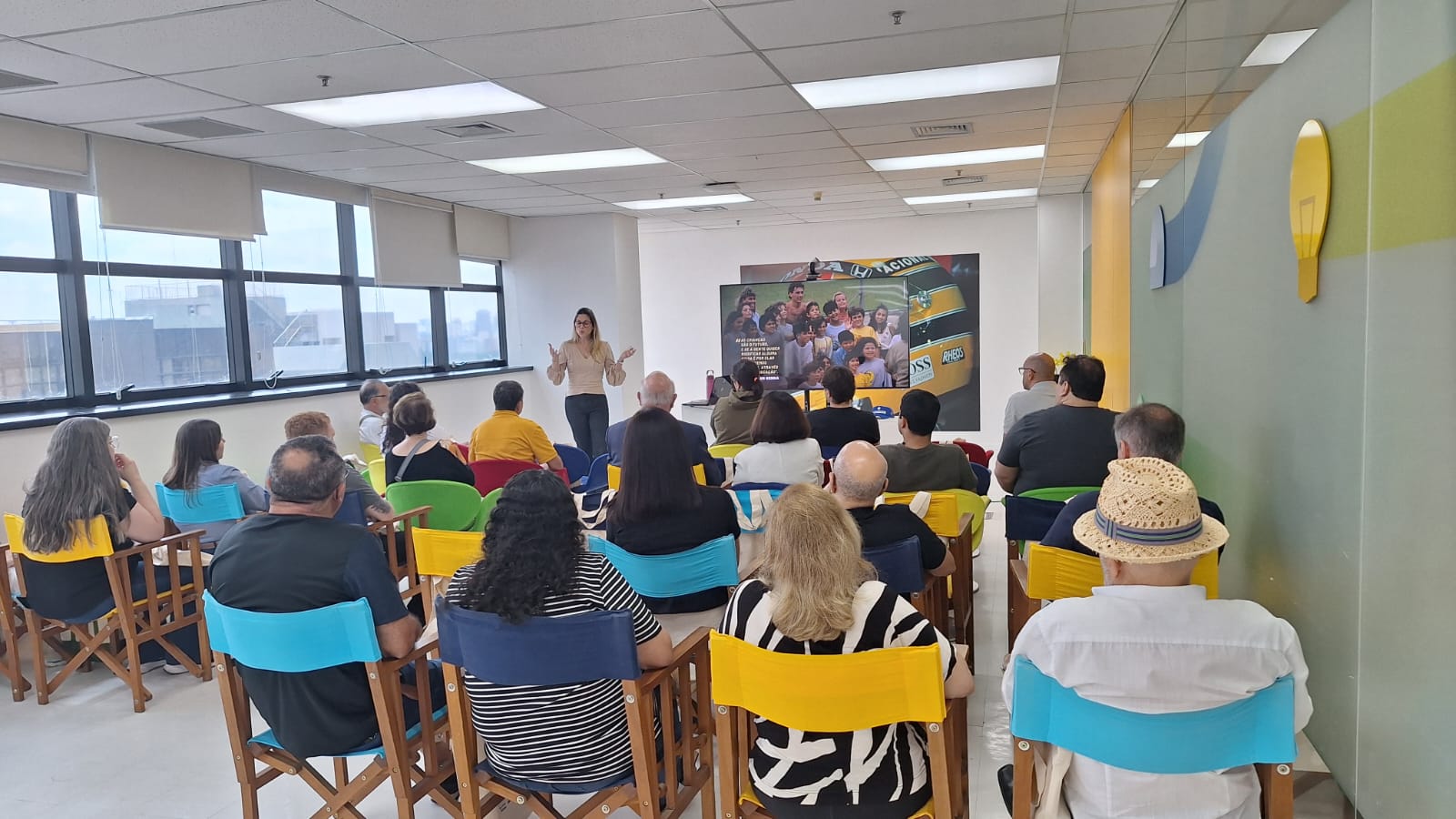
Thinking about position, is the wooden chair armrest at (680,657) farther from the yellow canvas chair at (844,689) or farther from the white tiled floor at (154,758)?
the white tiled floor at (154,758)

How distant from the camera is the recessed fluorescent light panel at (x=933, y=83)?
182 inches

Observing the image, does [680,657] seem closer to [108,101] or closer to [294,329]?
[108,101]

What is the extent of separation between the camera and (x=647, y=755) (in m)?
2.14

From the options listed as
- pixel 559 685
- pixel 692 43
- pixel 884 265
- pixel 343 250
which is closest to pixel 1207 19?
pixel 692 43

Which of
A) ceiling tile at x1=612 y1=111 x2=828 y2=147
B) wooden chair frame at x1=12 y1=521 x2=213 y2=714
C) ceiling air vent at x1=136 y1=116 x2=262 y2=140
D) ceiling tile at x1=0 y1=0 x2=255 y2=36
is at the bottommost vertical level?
wooden chair frame at x1=12 y1=521 x2=213 y2=714

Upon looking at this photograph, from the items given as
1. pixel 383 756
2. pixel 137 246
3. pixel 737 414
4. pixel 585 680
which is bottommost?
pixel 383 756

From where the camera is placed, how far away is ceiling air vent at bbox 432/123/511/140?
5438mm

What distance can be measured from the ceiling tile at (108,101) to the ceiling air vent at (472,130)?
122 centimetres

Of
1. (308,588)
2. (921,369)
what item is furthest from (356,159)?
(921,369)

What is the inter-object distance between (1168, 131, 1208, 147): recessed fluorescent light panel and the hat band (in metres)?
2.59

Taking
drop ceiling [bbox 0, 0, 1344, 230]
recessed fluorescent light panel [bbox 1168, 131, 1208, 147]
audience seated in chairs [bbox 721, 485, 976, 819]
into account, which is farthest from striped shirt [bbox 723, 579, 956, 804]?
recessed fluorescent light panel [bbox 1168, 131, 1208, 147]

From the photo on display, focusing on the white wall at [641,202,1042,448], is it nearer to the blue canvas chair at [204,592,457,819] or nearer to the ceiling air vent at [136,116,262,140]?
the ceiling air vent at [136,116,262,140]

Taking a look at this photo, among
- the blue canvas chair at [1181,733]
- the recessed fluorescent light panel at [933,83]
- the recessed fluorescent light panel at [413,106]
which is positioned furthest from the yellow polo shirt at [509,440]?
the blue canvas chair at [1181,733]

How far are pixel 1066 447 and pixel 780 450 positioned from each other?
1.23 meters
